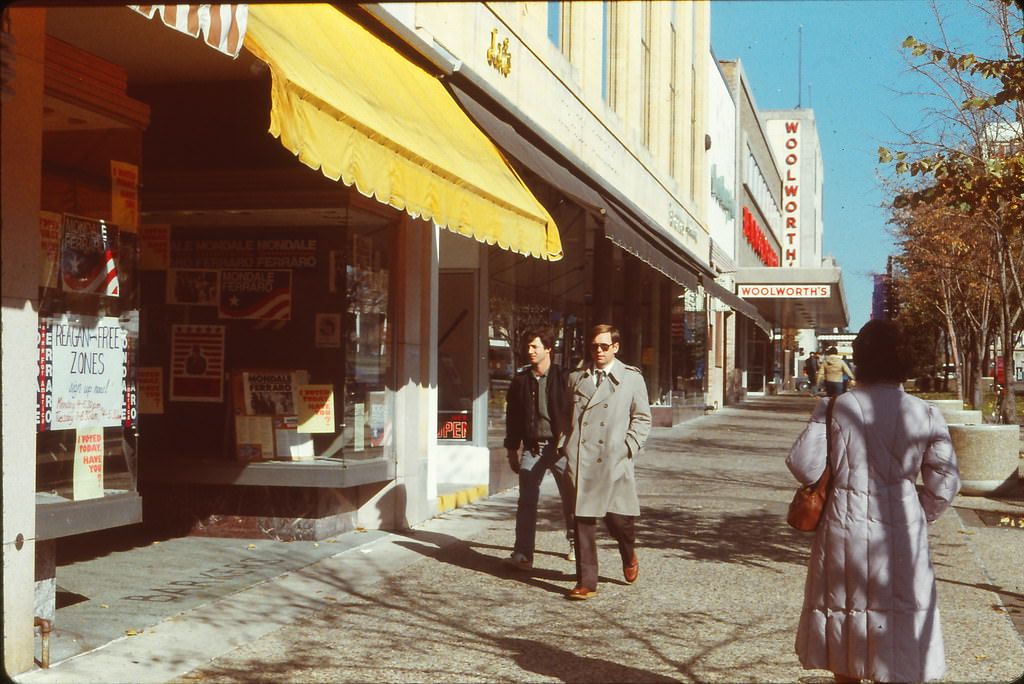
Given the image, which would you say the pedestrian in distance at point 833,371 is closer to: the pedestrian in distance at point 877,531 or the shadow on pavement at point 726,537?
the shadow on pavement at point 726,537

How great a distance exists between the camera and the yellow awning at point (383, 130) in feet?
20.9

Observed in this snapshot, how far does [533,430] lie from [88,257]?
3.44m

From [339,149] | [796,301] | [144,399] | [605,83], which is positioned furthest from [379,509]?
[796,301]

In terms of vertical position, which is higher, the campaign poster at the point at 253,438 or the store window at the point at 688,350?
the store window at the point at 688,350

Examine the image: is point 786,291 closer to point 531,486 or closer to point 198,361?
point 198,361

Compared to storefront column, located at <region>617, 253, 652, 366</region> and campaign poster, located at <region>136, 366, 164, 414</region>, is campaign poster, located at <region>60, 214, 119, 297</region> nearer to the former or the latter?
campaign poster, located at <region>136, 366, 164, 414</region>

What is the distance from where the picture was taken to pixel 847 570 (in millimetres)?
4465

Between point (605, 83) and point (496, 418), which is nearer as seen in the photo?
point (496, 418)

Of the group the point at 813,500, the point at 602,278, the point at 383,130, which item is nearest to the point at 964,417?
the point at 602,278

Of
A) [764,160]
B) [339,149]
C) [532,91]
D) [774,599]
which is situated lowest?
[774,599]

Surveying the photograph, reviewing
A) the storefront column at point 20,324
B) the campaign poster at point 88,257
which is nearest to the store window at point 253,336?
the campaign poster at point 88,257

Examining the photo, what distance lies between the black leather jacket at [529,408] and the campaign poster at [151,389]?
317 centimetres

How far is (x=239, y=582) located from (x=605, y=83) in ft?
48.0

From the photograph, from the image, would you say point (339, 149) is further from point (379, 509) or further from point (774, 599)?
point (379, 509)
